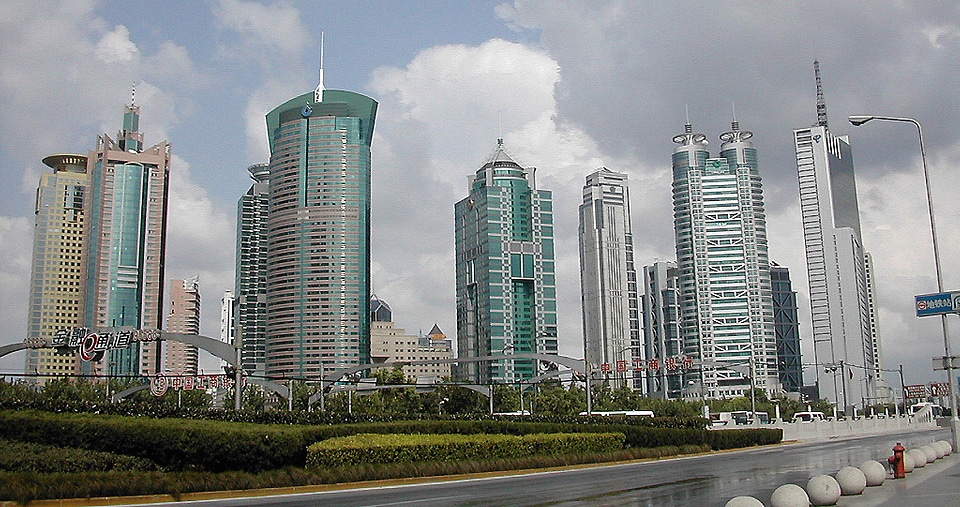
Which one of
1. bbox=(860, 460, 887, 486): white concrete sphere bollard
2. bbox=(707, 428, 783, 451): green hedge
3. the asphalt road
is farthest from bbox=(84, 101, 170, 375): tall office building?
bbox=(860, 460, 887, 486): white concrete sphere bollard

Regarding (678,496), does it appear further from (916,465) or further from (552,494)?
(916,465)

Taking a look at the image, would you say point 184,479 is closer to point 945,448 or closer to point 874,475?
point 874,475

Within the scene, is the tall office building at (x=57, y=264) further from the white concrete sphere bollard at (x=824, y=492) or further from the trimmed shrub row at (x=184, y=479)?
the white concrete sphere bollard at (x=824, y=492)

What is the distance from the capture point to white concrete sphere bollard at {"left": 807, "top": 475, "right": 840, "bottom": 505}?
17656 mm

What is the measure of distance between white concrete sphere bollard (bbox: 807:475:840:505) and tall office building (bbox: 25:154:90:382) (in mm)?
193426

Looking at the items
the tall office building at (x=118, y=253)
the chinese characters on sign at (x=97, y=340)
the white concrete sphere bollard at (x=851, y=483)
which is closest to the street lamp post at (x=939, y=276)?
the white concrete sphere bollard at (x=851, y=483)

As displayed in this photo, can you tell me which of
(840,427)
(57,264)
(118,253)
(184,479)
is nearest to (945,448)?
(184,479)

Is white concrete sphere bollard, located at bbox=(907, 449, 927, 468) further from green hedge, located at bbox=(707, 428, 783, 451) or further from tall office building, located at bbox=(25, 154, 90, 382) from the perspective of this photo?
tall office building, located at bbox=(25, 154, 90, 382)

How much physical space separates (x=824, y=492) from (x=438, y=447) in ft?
50.1

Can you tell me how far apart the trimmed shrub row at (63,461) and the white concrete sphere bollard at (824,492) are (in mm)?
18368

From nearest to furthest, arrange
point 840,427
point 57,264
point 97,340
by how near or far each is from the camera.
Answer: point 97,340
point 840,427
point 57,264

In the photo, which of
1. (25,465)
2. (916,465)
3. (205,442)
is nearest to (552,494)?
(205,442)

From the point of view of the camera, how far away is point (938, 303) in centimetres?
3008

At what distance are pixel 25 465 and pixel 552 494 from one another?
1493 centimetres
